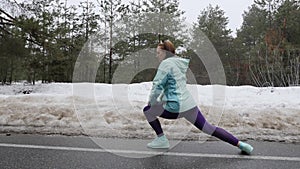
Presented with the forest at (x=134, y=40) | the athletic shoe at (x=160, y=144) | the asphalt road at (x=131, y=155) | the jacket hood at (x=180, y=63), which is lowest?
the asphalt road at (x=131, y=155)

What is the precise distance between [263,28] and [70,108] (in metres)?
25.3

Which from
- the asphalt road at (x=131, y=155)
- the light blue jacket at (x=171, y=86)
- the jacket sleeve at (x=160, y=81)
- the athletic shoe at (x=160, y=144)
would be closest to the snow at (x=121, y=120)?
the asphalt road at (x=131, y=155)

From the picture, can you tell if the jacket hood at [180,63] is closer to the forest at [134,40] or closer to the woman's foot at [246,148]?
the woman's foot at [246,148]

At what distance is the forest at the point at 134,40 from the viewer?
10.1 meters

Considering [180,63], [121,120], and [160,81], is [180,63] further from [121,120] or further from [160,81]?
[121,120]

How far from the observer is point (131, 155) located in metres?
3.76

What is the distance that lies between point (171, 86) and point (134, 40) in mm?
8384

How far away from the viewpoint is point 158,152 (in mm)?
3904

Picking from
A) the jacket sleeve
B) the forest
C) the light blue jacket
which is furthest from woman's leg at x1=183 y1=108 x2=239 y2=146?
the forest

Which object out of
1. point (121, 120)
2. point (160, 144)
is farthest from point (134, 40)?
point (160, 144)

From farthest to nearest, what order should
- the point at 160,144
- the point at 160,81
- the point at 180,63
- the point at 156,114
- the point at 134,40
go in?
the point at 134,40 < the point at 160,144 < the point at 156,114 < the point at 180,63 < the point at 160,81

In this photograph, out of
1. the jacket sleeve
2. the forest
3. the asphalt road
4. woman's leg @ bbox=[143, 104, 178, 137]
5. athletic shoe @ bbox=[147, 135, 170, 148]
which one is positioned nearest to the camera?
the asphalt road

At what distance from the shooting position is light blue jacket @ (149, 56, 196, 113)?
11.9 feet

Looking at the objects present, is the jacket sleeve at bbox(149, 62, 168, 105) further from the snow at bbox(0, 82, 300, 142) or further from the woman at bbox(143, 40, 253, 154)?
the snow at bbox(0, 82, 300, 142)
